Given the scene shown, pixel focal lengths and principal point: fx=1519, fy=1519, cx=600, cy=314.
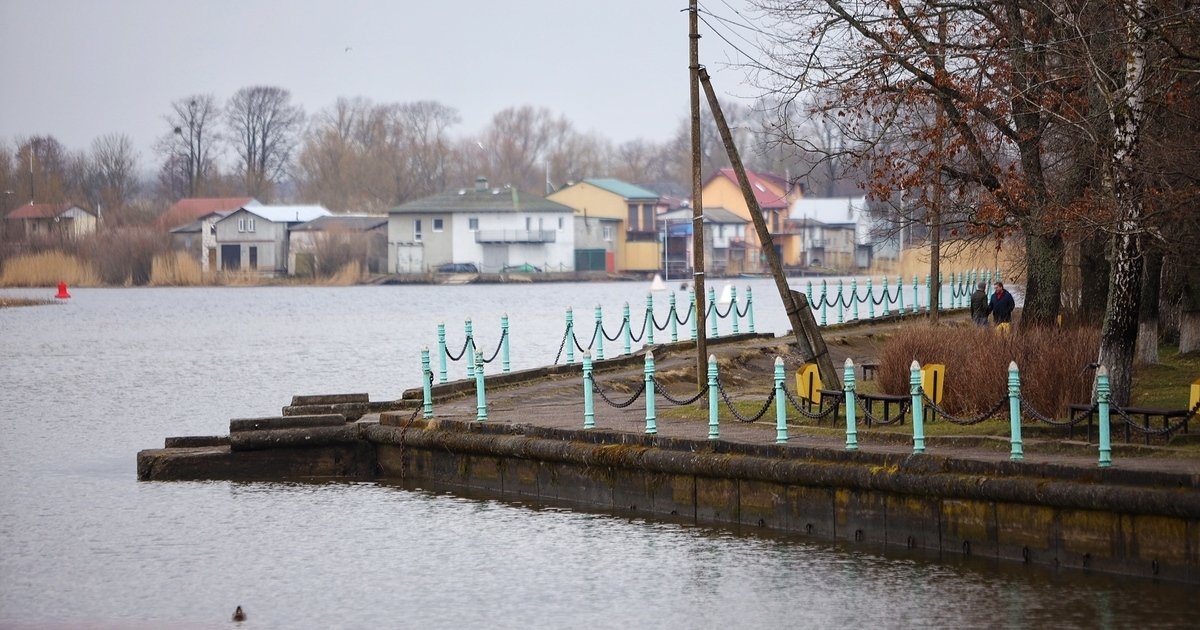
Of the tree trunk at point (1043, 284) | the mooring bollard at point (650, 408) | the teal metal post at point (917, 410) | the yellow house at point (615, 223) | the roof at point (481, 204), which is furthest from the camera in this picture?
the yellow house at point (615, 223)

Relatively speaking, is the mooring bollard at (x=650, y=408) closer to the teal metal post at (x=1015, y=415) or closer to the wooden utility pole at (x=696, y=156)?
the wooden utility pole at (x=696, y=156)

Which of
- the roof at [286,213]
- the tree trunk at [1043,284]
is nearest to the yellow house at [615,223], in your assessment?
the roof at [286,213]

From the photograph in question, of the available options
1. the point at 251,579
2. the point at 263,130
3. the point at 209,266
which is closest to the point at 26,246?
the point at 209,266

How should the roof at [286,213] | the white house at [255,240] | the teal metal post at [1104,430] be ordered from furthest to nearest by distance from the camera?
the roof at [286,213] < the white house at [255,240] < the teal metal post at [1104,430]

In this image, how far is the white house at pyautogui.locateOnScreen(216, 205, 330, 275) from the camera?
122 meters

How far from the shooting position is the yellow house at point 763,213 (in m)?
130

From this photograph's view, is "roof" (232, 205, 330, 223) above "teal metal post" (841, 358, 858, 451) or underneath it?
above

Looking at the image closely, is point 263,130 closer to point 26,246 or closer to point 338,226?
point 338,226

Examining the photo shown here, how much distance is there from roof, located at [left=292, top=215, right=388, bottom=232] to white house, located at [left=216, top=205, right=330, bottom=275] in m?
1.20

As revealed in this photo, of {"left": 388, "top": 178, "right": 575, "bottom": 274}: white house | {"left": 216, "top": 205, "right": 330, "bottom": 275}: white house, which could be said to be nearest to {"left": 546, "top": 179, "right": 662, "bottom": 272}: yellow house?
{"left": 388, "top": 178, "right": 575, "bottom": 274}: white house

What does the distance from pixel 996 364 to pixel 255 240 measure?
108361 mm

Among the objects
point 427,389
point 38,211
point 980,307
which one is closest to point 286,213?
point 38,211

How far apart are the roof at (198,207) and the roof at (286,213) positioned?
273cm

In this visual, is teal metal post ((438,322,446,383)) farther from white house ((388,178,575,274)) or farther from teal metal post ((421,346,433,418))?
white house ((388,178,575,274))
